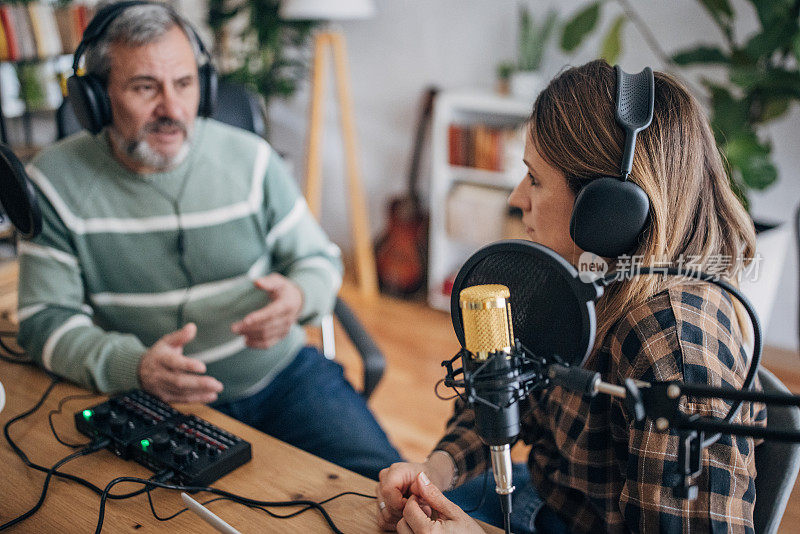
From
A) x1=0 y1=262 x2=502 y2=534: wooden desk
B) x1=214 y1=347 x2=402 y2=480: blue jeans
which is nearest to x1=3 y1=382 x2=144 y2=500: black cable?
x1=0 y1=262 x2=502 y2=534: wooden desk

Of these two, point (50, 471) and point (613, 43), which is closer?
point (50, 471)

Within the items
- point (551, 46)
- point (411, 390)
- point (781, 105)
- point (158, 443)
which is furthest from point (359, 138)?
point (158, 443)

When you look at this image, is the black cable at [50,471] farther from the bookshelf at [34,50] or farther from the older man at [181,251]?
the bookshelf at [34,50]

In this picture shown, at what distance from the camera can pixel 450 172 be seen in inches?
118

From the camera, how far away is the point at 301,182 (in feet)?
12.9

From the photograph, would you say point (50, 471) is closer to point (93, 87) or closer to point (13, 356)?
point (13, 356)

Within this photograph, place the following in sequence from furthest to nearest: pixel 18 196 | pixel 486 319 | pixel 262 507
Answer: pixel 18 196
pixel 262 507
pixel 486 319

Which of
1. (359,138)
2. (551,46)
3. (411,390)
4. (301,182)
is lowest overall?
(411,390)

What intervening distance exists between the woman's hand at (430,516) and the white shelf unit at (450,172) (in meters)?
2.07

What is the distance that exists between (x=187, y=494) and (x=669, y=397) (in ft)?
1.99

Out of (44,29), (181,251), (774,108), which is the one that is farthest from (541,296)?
(44,29)

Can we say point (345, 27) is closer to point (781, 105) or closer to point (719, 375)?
point (781, 105)

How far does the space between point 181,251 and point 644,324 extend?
3.19 ft

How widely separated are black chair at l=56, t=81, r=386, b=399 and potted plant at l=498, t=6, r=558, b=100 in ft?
4.21
